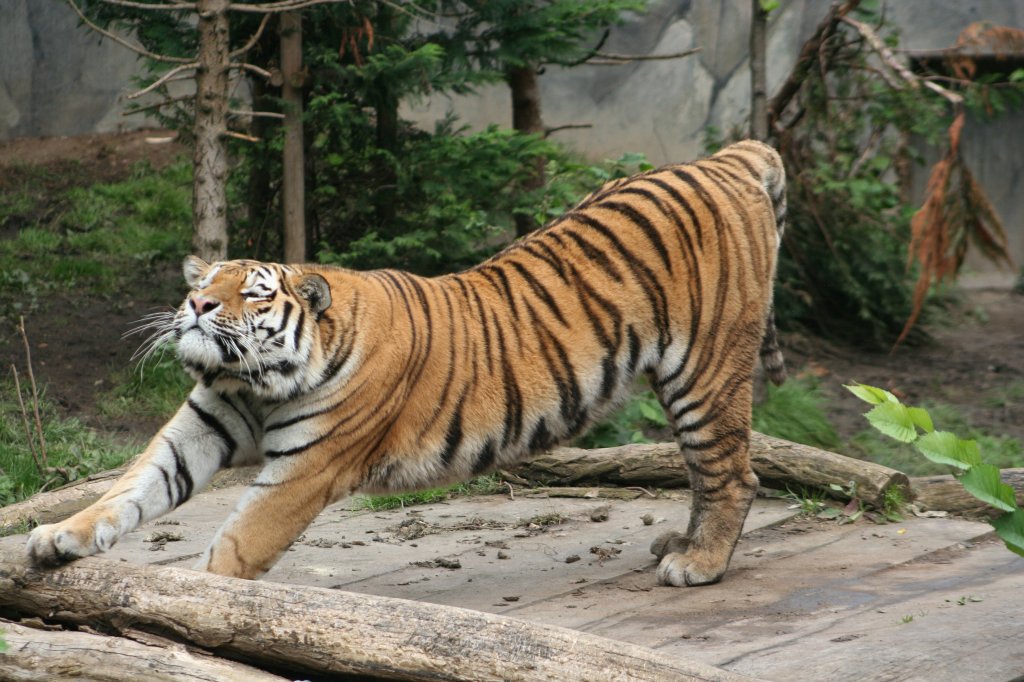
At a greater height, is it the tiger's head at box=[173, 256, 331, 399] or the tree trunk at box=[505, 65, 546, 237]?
the tree trunk at box=[505, 65, 546, 237]

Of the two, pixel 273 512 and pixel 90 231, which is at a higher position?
pixel 90 231

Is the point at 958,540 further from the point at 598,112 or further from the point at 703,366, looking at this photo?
the point at 598,112

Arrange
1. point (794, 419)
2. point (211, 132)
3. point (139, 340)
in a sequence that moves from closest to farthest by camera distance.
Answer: point (211, 132)
point (794, 419)
point (139, 340)

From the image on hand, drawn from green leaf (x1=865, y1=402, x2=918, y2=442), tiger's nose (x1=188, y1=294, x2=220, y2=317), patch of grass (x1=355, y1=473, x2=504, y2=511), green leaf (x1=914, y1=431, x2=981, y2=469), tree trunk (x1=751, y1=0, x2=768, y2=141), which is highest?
tree trunk (x1=751, y1=0, x2=768, y2=141)

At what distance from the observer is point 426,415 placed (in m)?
4.21

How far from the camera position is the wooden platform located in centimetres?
360

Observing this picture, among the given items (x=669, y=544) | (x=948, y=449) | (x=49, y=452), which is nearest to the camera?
(x=948, y=449)

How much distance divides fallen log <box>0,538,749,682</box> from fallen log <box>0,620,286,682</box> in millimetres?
91

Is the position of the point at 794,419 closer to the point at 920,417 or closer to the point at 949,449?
the point at 949,449

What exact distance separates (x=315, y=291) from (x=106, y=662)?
141cm

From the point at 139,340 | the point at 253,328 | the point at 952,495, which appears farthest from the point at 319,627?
the point at 139,340

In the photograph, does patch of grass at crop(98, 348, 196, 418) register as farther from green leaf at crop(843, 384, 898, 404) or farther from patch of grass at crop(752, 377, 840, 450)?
green leaf at crop(843, 384, 898, 404)

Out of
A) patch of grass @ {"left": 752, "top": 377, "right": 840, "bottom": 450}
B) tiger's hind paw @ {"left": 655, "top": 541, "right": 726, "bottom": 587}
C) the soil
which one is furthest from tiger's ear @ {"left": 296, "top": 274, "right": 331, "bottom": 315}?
patch of grass @ {"left": 752, "top": 377, "right": 840, "bottom": 450}

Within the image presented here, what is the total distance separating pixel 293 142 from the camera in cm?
723
